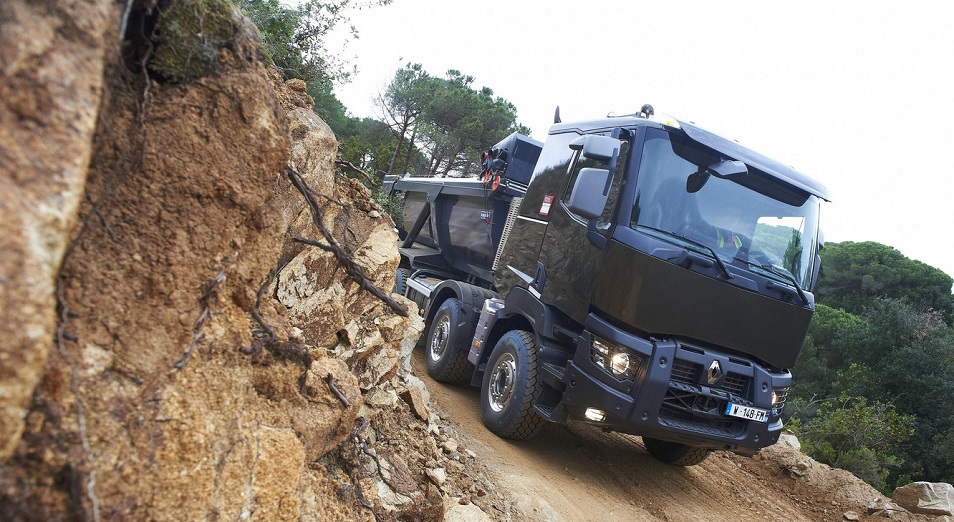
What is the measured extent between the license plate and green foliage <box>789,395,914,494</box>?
5116 millimetres

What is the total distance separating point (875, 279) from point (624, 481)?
77.1 feet

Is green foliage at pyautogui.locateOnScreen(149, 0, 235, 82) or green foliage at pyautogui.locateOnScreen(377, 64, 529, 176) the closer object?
green foliage at pyautogui.locateOnScreen(149, 0, 235, 82)

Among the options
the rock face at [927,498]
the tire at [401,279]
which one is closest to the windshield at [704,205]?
the rock face at [927,498]

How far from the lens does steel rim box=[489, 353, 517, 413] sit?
5410mm

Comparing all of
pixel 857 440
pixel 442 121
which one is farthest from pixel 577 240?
pixel 442 121

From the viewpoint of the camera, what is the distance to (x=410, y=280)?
27.3 ft

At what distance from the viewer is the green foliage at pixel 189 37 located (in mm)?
1716

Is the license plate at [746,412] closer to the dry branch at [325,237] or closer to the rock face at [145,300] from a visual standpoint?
the dry branch at [325,237]

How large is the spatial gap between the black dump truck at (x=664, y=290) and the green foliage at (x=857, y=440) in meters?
4.91

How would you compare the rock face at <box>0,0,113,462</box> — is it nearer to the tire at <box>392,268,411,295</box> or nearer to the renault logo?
the renault logo

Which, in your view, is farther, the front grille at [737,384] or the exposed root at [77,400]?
the front grille at [737,384]

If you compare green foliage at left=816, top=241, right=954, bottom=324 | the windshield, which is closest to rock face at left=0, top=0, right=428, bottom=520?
the windshield

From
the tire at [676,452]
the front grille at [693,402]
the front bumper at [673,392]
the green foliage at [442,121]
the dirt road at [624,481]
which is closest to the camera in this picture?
the front bumper at [673,392]

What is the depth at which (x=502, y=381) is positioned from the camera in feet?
18.6
